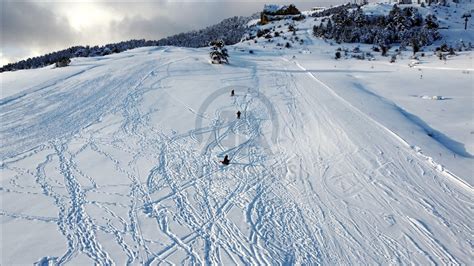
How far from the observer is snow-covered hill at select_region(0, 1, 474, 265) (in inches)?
363

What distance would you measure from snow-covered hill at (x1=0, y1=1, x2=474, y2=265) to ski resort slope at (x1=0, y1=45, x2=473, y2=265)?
0.17ft

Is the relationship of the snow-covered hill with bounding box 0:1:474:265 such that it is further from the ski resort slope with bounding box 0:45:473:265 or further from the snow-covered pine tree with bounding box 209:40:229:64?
the snow-covered pine tree with bounding box 209:40:229:64

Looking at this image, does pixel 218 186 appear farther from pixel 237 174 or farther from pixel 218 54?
Result: pixel 218 54

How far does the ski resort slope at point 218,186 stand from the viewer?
9.12m

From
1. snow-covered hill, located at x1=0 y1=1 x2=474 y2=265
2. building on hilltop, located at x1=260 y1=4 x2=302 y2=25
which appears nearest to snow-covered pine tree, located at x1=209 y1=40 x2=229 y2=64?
snow-covered hill, located at x1=0 y1=1 x2=474 y2=265

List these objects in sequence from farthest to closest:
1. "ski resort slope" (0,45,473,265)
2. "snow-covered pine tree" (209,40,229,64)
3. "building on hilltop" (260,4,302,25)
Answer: "building on hilltop" (260,4,302,25) → "snow-covered pine tree" (209,40,229,64) → "ski resort slope" (0,45,473,265)

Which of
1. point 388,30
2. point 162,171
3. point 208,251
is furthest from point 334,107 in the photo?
point 388,30

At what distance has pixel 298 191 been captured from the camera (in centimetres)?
1215

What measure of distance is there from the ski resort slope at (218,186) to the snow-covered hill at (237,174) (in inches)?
2.1

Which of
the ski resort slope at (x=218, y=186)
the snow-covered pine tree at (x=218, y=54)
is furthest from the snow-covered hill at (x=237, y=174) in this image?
the snow-covered pine tree at (x=218, y=54)

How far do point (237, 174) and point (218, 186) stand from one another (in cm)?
128

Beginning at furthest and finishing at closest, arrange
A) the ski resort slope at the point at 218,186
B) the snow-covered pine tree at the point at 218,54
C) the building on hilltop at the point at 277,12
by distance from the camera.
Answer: the building on hilltop at the point at 277,12, the snow-covered pine tree at the point at 218,54, the ski resort slope at the point at 218,186

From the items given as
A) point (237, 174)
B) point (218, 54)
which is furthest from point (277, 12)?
point (237, 174)

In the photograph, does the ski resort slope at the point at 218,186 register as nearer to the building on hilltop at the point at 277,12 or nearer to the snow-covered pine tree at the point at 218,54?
the snow-covered pine tree at the point at 218,54
